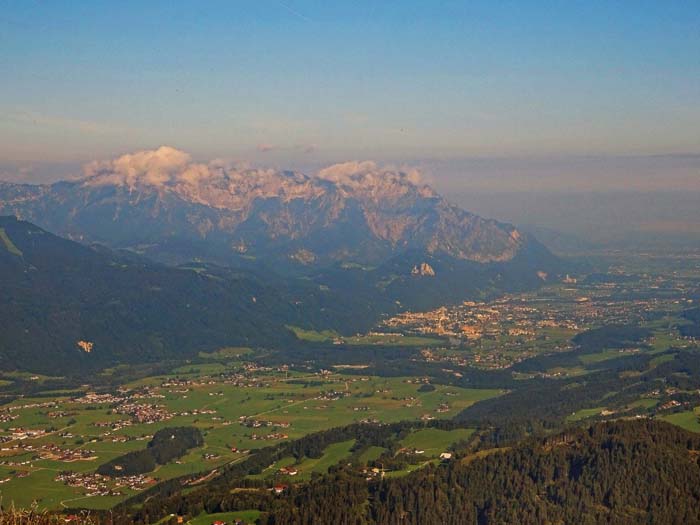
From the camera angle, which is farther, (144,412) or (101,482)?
(144,412)

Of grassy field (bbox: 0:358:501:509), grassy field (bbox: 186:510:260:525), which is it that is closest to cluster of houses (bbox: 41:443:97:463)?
grassy field (bbox: 0:358:501:509)

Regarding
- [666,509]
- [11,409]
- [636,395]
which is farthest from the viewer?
[11,409]

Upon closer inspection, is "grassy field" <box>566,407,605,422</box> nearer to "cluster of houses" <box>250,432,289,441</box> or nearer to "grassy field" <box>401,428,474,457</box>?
"grassy field" <box>401,428,474,457</box>

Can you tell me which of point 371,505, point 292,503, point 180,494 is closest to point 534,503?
point 371,505

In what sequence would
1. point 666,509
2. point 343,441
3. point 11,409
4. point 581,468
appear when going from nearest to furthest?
point 666,509 < point 581,468 < point 343,441 < point 11,409

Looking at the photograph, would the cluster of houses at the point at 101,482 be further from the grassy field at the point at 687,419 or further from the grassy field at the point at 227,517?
the grassy field at the point at 687,419

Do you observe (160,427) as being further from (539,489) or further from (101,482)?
(539,489)

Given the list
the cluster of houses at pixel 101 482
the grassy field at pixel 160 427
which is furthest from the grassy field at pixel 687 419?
the cluster of houses at pixel 101 482

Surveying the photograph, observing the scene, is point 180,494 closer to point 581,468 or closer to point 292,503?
point 292,503

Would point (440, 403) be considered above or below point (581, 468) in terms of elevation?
below

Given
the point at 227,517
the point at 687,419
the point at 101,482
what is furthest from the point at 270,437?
the point at 687,419

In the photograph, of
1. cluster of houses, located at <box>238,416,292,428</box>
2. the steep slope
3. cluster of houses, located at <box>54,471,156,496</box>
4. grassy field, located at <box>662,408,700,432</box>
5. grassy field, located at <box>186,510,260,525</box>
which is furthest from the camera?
cluster of houses, located at <box>238,416,292,428</box>
